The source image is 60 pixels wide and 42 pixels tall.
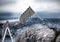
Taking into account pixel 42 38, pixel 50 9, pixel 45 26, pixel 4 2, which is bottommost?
pixel 42 38

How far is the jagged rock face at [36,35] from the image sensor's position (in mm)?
2117

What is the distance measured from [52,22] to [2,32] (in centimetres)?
89

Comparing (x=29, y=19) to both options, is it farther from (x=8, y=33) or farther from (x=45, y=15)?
(x=8, y=33)

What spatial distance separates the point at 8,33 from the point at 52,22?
0.78 metres

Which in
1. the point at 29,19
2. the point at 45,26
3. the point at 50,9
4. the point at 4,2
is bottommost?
the point at 45,26

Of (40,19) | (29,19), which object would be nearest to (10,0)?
(29,19)

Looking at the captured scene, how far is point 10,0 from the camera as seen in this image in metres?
2.32

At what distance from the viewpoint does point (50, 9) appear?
219 centimetres

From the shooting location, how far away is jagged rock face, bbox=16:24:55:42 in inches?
83.4

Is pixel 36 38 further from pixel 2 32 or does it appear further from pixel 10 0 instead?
pixel 10 0

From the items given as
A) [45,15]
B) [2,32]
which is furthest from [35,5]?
[2,32]

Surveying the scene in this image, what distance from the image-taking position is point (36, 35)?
7.09ft

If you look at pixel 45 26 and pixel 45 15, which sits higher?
pixel 45 15

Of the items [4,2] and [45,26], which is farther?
[4,2]
